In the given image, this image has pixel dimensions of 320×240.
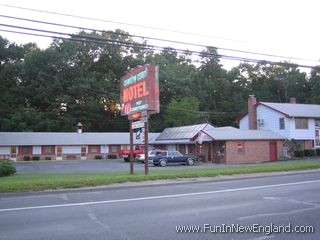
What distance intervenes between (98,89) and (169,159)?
40.2 meters

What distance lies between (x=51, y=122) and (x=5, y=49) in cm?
2082

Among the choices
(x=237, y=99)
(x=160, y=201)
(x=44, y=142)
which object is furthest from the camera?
(x=237, y=99)

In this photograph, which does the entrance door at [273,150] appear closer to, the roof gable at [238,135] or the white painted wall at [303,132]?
the roof gable at [238,135]

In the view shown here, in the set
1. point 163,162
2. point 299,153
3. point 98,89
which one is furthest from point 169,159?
point 98,89

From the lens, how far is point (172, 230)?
860cm

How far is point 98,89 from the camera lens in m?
77.2

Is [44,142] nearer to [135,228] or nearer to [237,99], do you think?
[237,99]

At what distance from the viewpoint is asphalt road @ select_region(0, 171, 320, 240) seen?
8.37m

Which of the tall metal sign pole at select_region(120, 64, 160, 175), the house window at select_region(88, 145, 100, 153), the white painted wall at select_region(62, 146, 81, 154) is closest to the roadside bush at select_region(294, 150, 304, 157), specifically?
the tall metal sign pole at select_region(120, 64, 160, 175)

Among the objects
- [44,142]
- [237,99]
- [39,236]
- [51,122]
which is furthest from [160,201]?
[237,99]

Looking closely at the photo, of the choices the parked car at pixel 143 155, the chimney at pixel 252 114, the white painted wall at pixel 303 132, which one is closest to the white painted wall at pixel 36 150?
the parked car at pixel 143 155

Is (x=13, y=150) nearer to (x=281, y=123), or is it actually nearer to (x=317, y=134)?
(x=281, y=123)

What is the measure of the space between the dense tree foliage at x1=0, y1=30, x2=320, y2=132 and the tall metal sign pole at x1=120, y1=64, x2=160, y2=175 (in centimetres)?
4296

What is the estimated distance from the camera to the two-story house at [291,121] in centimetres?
4688
